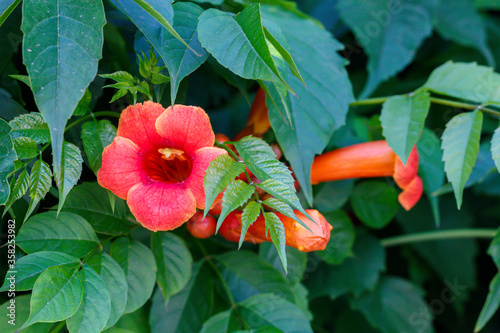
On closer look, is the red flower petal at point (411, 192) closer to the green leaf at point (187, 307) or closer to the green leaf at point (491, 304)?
the green leaf at point (491, 304)

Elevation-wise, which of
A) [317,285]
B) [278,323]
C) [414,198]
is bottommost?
[317,285]

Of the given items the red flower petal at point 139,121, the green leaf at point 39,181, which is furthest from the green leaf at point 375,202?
the green leaf at point 39,181

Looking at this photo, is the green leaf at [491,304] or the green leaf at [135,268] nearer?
the green leaf at [135,268]

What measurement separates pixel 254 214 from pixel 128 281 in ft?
0.76

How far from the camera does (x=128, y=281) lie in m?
0.59

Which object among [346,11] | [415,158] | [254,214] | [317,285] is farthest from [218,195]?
[346,11]

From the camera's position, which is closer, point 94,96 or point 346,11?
point 94,96

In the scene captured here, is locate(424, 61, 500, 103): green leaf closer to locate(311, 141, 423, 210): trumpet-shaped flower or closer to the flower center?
locate(311, 141, 423, 210): trumpet-shaped flower

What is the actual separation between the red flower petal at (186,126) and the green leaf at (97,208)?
168 mm

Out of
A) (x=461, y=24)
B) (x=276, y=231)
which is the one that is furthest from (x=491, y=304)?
(x=461, y=24)

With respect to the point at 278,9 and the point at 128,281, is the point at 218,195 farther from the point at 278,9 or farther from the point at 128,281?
the point at 278,9

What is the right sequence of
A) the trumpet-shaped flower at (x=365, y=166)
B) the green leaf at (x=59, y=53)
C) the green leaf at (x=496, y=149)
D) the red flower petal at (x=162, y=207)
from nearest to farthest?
the green leaf at (x=59, y=53), the red flower petal at (x=162, y=207), the green leaf at (x=496, y=149), the trumpet-shaped flower at (x=365, y=166)

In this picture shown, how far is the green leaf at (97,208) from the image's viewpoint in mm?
605

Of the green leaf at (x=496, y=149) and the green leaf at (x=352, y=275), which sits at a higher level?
the green leaf at (x=496, y=149)
